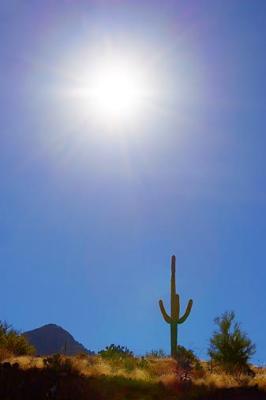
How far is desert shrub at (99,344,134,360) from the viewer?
2981 cm

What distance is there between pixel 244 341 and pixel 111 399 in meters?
19.6

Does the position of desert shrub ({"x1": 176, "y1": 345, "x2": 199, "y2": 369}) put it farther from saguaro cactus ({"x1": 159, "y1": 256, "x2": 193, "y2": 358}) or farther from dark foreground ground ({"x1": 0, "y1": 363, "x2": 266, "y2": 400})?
dark foreground ground ({"x1": 0, "y1": 363, "x2": 266, "y2": 400})

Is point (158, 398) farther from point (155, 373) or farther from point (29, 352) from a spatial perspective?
point (29, 352)

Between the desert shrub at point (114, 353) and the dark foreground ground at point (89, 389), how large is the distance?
11.1 metres

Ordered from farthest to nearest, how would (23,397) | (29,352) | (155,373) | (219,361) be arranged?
(219,361) → (29,352) → (155,373) → (23,397)

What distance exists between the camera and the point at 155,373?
23531 millimetres

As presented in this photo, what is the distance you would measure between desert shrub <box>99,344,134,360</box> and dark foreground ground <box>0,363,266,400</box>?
36.3 feet

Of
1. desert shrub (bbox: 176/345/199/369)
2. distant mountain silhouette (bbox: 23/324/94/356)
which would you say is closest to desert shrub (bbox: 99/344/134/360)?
desert shrub (bbox: 176/345/199/369)

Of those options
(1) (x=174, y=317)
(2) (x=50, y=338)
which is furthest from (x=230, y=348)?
(2) (x=50, y=338)

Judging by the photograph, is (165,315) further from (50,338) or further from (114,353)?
(50,338)

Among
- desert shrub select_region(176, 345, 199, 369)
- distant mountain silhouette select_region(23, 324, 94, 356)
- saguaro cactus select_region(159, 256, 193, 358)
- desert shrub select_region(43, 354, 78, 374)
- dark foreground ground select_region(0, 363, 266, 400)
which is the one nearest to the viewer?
dark foreground ground select_region(0, 363, 266, 400)

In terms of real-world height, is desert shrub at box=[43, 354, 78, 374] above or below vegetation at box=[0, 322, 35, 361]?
below

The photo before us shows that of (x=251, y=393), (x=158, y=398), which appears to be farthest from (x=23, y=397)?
(x=251, y=393)

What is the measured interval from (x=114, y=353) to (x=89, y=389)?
558 inches
